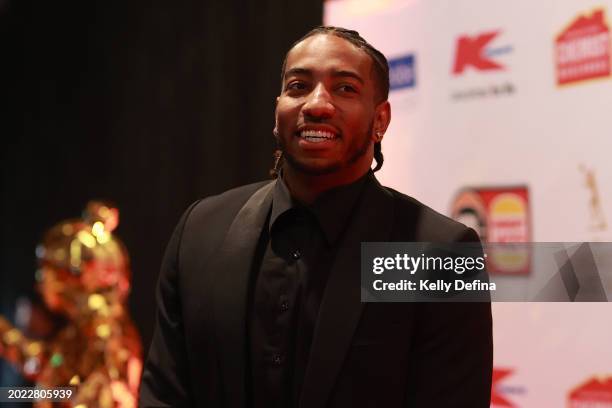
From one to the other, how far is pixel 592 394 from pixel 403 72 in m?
0.98

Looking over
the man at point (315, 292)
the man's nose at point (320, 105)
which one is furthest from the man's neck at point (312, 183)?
the man's nose at point (320, 105)

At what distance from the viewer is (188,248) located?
135cm

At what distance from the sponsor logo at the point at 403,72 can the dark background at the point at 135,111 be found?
330mm

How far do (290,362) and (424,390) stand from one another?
0.65 feet

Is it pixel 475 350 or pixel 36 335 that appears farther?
pixel 36 335

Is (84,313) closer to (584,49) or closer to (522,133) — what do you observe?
(522,133)

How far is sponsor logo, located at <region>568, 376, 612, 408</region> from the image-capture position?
1.84 metres

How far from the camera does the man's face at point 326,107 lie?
1.27m

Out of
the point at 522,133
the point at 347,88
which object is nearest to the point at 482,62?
the point at 522,133

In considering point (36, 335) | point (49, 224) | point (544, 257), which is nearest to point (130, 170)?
point (49, 224)

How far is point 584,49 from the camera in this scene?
76.7 inches

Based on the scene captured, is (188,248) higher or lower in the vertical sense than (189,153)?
lower

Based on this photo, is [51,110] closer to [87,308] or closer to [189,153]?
[189,153]

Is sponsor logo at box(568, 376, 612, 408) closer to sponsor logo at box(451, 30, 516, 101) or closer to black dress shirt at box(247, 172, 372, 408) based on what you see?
sponsor logo at box(451, 30, 516, 101)
